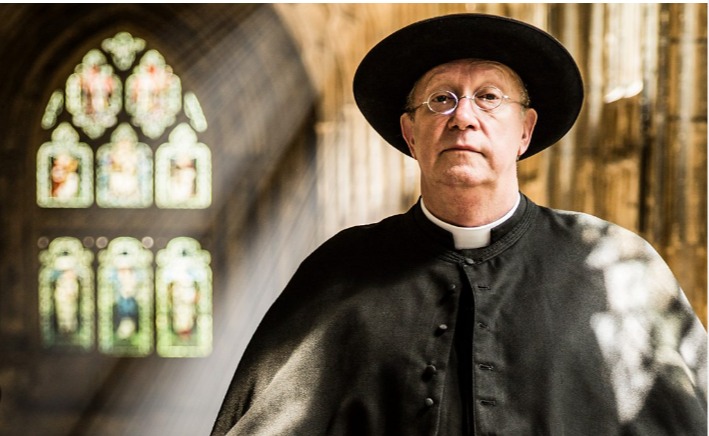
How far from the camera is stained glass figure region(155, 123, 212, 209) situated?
8484 mm

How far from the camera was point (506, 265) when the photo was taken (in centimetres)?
184

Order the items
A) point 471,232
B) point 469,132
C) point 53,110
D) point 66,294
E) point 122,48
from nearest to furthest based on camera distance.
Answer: point 469,132 → point 471,232 → point 66,294 → point 53,110 → point 122,48

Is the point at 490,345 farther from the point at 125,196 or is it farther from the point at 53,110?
the point at 53,110

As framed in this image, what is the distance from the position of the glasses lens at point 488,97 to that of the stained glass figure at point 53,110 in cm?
720

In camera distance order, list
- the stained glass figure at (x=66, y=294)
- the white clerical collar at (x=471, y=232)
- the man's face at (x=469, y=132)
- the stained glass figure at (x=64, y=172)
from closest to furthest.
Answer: the man's face at (x=469, y=132)
the white clerical collar at (x=471, y=232)
the stained glass figure at (x=66, y=294)
the stained glass figure at (x=64, y=172)

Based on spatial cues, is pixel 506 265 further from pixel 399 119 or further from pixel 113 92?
pixel 113 92

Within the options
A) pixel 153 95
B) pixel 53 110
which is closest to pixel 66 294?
pixel 53 110

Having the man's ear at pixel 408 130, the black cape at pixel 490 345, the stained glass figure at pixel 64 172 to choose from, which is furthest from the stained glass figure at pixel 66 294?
the man's ear at pixel 408 130

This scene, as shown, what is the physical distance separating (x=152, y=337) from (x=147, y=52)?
2.53 m

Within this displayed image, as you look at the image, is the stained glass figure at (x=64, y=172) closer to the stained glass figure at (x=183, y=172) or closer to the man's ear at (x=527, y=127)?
the stained glass figure at (x=183, y=172)

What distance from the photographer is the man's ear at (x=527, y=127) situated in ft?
6.09

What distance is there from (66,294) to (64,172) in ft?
3.55

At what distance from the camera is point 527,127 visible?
1.87m

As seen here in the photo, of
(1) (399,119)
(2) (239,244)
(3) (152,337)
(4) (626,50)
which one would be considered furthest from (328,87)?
(1) (399,119)
